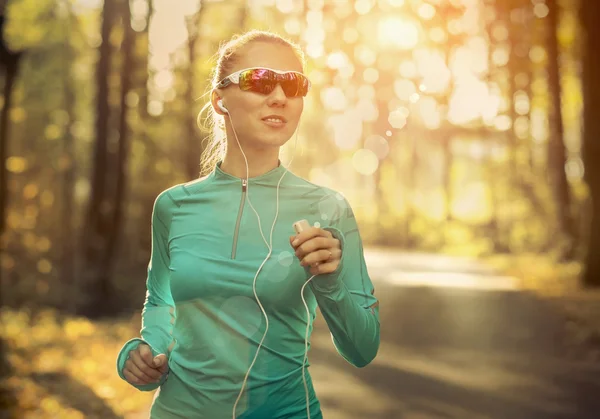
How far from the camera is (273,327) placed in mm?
2902

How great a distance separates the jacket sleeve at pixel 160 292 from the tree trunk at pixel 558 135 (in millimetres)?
25294

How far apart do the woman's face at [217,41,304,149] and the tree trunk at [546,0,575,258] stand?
25204mm

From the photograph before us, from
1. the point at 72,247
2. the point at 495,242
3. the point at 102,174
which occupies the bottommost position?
the point at 495,242

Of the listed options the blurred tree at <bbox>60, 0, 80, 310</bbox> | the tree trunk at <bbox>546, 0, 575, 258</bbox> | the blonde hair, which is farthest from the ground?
the blurred tree at <bbox>60, 0, 80, 310</bbox>

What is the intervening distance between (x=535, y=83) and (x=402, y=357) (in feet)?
88.1

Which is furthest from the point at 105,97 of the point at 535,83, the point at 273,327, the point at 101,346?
the point at 535,83

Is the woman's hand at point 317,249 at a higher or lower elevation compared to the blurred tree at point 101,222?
higher

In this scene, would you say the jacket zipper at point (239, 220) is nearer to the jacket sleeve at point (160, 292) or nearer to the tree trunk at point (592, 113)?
the jacket sleeve at point (160, 292)

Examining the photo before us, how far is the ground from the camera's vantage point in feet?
31.7

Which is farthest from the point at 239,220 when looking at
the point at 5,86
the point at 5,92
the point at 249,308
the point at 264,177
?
the point at 5,92

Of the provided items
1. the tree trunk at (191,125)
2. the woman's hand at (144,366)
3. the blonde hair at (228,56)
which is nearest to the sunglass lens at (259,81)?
the blonde hair at (228,56)

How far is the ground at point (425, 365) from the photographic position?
380 inches

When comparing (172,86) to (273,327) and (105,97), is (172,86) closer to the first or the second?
(105,97)

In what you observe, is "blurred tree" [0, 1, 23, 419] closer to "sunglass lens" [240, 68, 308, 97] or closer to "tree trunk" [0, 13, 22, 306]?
"tree trunk" [0, 13, 22, 306]
